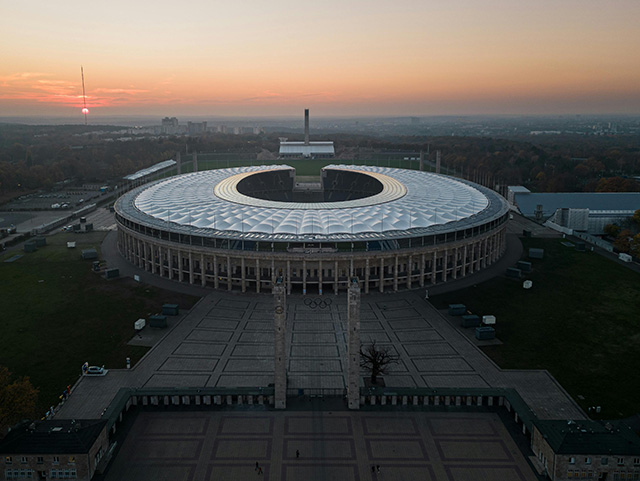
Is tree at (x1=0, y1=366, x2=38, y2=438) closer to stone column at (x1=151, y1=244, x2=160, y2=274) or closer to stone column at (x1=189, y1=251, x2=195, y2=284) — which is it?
stone column at (x1=189, y1=251, x2=195, y2=284)

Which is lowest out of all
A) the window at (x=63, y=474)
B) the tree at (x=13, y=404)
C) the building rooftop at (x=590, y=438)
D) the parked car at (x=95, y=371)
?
the window at (x=63, y=474)

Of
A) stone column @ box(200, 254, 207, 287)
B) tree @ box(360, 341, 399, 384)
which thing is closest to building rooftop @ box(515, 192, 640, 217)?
stone column @ box(200, 254, 207, 287)

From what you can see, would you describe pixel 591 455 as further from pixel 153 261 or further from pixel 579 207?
pixel 579 207

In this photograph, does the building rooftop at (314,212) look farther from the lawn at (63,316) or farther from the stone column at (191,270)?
the lawn at (63,316)

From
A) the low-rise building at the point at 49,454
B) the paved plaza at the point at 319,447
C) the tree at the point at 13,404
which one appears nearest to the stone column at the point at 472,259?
the paved plaza at the point at 319,447

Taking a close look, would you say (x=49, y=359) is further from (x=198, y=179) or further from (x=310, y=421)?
(x=198, y=179)

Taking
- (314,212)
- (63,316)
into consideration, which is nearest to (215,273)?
(314,212)
